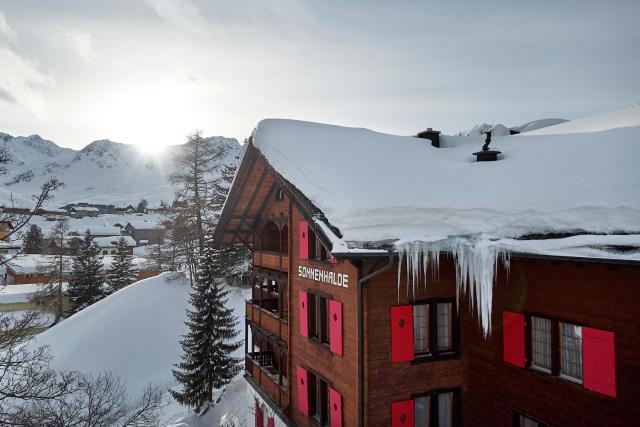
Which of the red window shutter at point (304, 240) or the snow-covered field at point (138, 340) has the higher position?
the red window shutter at point (304, 240)

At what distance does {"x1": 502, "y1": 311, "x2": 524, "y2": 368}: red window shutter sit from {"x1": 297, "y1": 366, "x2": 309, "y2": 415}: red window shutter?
5001 mm

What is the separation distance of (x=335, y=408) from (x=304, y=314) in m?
2.52

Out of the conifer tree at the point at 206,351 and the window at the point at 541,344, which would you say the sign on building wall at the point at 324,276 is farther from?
the conifer tree at the point at 206,351

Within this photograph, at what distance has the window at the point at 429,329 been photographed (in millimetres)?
9742

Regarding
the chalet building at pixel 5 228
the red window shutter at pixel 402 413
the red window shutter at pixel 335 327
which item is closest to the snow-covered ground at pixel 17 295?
the chalet building at pixel 5 228

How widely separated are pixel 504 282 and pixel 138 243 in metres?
88.1

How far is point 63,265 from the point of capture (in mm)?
34406

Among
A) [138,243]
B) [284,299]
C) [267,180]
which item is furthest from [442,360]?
[138,243]

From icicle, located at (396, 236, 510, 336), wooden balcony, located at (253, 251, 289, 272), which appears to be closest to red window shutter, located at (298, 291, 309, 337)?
wooden balcony, located at (253, 251, 289, 272)

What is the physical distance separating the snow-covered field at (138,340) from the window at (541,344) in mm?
13282

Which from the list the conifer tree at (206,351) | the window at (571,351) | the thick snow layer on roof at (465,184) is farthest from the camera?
the conifer tree at (206,351)

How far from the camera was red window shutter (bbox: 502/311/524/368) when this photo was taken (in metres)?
→ 8.83

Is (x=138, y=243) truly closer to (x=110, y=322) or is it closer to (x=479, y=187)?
(x=110, y=322)

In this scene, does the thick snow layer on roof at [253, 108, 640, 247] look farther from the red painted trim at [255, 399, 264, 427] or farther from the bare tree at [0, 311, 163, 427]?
the red painted trim at [255, 399, 264, 427]
